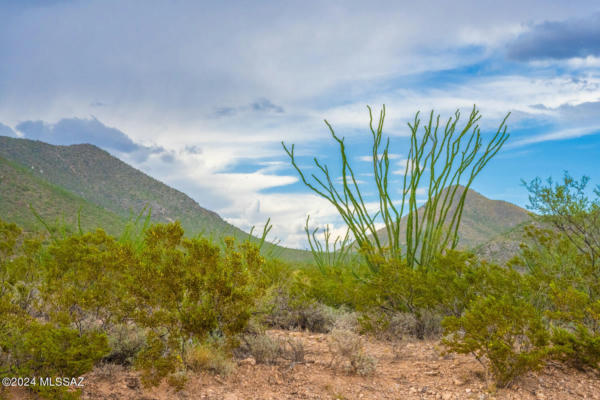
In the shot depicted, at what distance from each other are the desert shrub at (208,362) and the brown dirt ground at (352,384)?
10 centimetres

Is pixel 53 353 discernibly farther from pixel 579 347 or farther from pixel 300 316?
pixel 579 347

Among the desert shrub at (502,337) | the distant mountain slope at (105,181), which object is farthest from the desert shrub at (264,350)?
the distant mountain slope at (105,181)

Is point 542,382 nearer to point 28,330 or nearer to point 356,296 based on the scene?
point 356,296

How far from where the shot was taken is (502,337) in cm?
462

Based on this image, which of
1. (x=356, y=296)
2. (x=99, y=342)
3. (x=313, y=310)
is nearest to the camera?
(x=99, y=342)

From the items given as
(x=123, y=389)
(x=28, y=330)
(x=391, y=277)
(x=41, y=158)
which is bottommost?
(x=123, y=389)

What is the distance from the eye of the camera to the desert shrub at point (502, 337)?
4.50 metres

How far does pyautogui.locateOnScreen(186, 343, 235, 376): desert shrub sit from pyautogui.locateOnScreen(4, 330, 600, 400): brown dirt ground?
10 cm

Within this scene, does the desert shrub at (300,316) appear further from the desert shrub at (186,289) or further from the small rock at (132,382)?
the small rock at (132,382)

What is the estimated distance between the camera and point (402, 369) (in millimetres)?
5168

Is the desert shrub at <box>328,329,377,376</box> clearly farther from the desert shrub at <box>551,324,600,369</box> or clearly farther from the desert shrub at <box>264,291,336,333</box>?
the desert shrub at <box>264,291,336,333</box>

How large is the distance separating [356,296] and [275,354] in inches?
90.7

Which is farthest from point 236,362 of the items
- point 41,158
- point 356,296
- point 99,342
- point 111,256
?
point 41,158

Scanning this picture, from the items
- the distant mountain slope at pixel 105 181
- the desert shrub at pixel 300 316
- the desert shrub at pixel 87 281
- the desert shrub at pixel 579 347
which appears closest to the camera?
the desert shrub at pixel 87 281
